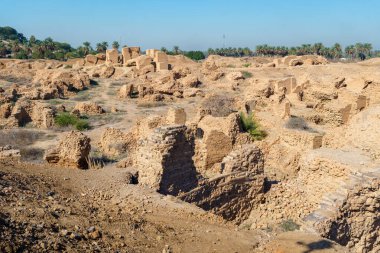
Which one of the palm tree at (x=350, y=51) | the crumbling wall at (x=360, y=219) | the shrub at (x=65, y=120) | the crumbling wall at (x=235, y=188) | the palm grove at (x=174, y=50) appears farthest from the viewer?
the palm tree at (x=350, y=51)

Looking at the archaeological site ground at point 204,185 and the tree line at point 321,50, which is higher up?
the tree line at point 321,50

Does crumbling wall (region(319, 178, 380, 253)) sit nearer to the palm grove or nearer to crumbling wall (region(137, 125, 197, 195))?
crumbling wall (region(137, 125, 197, 195))

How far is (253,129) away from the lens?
50.1ft

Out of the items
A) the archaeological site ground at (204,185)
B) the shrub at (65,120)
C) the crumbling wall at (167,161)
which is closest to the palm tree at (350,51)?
the archaeological site ground at (204,185)

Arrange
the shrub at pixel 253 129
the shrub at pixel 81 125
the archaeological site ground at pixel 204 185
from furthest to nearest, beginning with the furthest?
the shrub at pixel 81 125 < the shrub at pixel 253 129 < the archaeological site ground at pixel 204 185

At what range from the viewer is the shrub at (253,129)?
48.3 feet

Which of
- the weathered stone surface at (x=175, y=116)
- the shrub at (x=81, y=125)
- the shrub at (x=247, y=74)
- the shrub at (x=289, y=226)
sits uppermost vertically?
the shrub at (x=247, y=74)

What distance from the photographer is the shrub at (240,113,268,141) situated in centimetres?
1471

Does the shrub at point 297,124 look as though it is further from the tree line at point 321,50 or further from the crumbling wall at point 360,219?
the tree line at point 321,50

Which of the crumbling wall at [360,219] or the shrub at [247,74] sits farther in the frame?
the shrub at [247,74]

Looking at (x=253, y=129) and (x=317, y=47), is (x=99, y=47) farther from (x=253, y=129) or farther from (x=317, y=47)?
(x=253, y=129)

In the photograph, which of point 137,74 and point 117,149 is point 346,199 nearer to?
point 117,149

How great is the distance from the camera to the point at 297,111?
1909cm

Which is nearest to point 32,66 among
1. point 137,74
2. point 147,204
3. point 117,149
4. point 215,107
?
point 137,74
